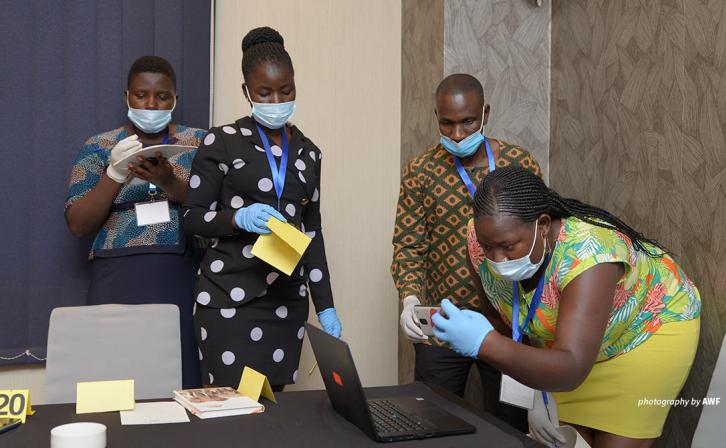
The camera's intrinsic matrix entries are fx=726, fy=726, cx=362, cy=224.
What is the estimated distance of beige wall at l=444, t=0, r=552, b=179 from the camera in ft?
11.1

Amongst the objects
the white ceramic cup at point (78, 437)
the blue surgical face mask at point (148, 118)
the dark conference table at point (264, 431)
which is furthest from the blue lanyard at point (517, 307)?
the blue surgical face mask at point (148, 118)

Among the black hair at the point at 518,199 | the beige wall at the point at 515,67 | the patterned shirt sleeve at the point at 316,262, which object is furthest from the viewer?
A: the beige wall at the point at 515,67

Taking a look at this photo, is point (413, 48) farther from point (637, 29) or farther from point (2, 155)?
point (2, 155)

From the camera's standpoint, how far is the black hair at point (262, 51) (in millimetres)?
2381

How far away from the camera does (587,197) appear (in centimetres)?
313

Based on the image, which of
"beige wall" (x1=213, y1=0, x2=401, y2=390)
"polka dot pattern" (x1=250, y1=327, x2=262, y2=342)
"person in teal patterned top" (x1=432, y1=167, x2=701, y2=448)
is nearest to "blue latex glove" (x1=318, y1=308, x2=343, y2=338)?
"polka dot pattern" (x1=250, y1=327, x2=262, y2=342)

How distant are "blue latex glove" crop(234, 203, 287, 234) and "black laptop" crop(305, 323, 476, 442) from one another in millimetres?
534

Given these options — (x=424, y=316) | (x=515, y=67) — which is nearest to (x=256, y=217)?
(x=424, y=316)

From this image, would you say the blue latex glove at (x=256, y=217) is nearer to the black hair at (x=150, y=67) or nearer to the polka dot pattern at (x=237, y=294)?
the polka dot pattern at (x=237, y=294)

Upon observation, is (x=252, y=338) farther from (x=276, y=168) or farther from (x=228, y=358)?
(x=276, y=168)

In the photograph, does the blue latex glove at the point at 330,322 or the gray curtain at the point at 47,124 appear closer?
the blue latex glove at the point at 330,322

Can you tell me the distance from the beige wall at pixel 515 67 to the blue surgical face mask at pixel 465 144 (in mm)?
879

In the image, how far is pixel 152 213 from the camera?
2.62 m

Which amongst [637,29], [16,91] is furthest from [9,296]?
[637,29]
